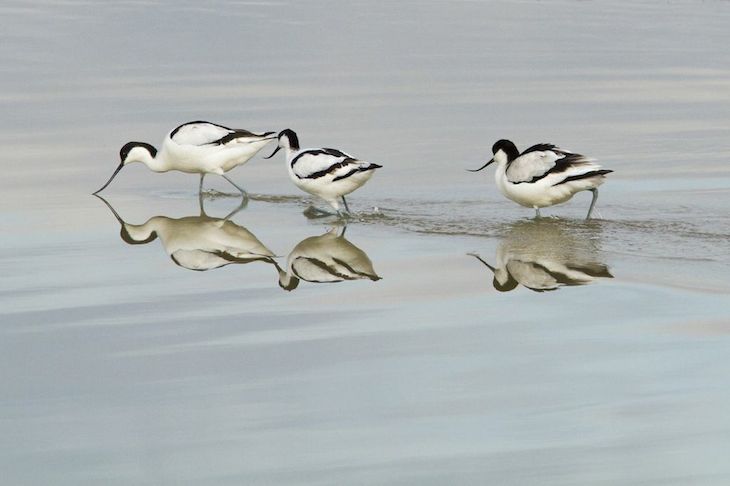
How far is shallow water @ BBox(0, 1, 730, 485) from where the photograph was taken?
735 centimetres

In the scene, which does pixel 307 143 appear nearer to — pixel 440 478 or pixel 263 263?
pixel 263 263

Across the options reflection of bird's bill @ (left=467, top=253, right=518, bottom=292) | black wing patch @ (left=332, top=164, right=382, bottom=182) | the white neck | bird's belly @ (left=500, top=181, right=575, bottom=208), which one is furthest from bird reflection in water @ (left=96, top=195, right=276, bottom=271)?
bird's belly @ (left=500, top=181, right=575, bottom=208)

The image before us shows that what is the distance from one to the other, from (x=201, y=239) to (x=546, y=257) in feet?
9.61

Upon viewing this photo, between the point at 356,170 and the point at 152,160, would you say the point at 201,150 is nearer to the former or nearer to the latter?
the point at 152,160

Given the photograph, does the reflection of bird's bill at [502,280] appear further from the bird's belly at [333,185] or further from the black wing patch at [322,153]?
the black wing patch at [322,153]

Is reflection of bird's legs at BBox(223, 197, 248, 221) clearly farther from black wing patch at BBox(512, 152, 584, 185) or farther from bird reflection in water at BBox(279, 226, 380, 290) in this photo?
black wing patch at BBox(512, 152, 584, 185)

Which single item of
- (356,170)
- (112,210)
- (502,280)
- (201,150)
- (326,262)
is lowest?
(112,210)

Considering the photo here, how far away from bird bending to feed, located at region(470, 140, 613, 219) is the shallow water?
11.2 inches

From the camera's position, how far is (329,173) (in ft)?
46.2

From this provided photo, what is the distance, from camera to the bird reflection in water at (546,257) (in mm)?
11117

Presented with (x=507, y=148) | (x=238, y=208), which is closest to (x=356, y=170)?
(x=238, y=208)

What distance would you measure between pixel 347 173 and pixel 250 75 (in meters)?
10.1

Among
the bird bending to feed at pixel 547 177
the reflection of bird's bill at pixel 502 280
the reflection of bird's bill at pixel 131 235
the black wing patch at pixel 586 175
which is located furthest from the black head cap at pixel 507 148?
the reflection of bird's bill at pixel 131 235

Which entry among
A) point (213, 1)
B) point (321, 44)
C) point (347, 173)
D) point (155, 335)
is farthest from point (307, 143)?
point (213, 1)
